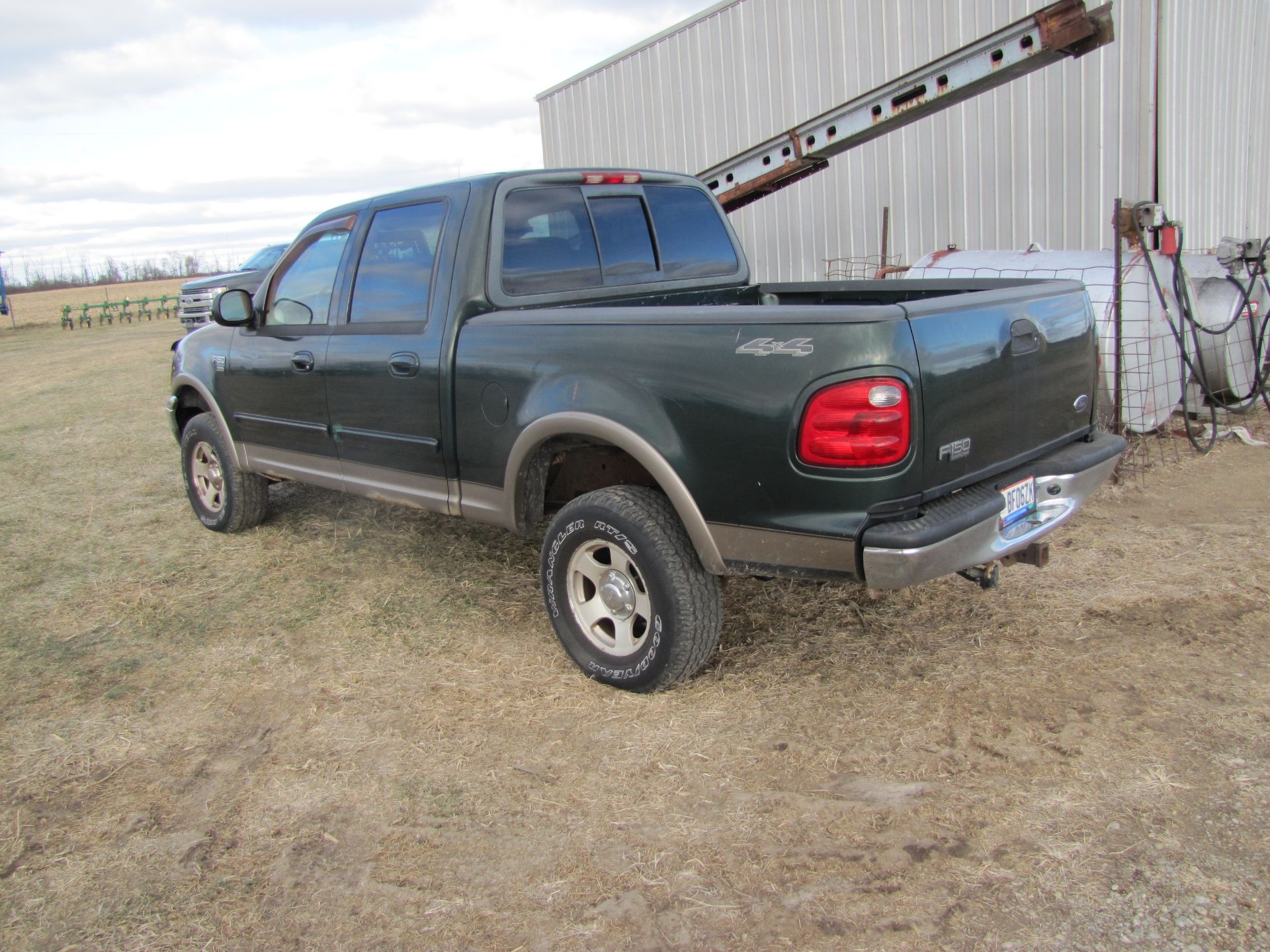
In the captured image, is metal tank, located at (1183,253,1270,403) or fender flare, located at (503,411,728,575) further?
metal tank, located at (1183,253,1270,403)

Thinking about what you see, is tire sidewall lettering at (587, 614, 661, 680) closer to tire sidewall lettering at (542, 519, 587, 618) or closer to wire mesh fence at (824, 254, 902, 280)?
tire sidewall lettering at (542, 519, 587, 618)

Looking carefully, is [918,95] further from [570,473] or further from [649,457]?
[649,457]

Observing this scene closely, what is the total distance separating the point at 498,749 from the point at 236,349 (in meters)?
3.09

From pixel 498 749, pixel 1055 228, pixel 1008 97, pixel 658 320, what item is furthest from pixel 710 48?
pixel 498 749

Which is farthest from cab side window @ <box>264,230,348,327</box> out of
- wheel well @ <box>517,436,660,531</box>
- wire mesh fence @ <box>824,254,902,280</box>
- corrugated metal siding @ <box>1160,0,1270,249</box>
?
corrugated metal siding @ <box>1160,0,1270,249</box>

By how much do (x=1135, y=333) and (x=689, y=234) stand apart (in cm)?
399

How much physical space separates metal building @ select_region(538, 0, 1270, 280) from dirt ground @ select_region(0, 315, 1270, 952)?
488 centimetres

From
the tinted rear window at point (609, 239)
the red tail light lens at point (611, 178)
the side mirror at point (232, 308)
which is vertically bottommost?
the side mirror at point (232, 308)

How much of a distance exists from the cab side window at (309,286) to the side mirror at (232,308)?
0.10 m

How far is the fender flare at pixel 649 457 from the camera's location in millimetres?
3148

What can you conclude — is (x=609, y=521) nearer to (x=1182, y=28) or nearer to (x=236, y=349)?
(x=236, y=349)

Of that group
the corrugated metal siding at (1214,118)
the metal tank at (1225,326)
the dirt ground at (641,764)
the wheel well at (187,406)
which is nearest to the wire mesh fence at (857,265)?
the corrugated metal siding at (1214,118)

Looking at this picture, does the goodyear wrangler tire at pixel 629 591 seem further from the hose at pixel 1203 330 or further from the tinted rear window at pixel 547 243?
the hose at pixel 1203 330

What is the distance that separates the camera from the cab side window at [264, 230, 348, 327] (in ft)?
15.1
